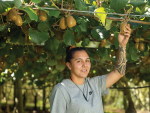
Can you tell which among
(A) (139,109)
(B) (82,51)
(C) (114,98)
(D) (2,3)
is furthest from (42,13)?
(C) (114,98)

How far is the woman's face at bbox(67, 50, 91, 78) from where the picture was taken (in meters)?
1.50

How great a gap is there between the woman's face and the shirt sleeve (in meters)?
0.20

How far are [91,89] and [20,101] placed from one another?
388 centimetres

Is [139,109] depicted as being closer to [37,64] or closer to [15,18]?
[37,64]

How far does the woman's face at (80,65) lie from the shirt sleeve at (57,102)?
0.20m

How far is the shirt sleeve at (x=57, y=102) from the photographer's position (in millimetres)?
1361

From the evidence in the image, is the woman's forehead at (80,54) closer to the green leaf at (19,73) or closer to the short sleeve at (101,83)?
the short sleeve at (101,83)

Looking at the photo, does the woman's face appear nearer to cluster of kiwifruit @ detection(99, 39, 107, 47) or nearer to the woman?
the woman

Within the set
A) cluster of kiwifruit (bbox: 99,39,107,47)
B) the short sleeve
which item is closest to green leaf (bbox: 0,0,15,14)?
the short sleeve

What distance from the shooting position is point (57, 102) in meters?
1.38

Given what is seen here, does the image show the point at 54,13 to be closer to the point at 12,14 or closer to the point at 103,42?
the point at 12,14

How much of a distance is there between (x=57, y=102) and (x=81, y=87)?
0.24 m

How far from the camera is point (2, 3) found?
1053mm

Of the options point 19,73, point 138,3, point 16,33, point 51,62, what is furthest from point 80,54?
point 19,73
